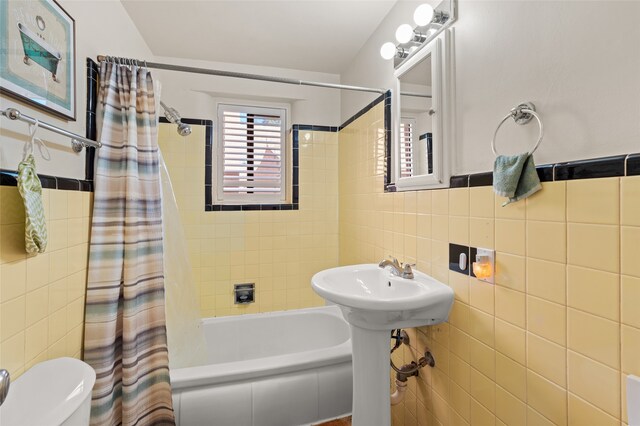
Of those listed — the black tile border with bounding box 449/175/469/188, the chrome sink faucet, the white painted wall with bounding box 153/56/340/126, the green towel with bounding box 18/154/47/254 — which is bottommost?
the chrome sink faucet

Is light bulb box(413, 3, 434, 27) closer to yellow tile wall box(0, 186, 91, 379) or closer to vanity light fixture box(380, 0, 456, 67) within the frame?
vanity light fixture box(380, 0, 456, 67)

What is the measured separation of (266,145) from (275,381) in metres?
1.81

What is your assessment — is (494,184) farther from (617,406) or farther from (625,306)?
(617,406)

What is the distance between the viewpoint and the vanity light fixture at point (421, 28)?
3.92 ft

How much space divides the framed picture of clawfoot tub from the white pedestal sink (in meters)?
1.20

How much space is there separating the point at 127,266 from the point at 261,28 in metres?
1.63

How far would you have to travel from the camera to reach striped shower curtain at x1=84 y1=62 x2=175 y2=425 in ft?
4.12

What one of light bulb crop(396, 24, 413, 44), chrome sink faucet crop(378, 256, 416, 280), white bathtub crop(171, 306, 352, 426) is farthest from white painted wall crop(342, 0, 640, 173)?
white bathtub crop(171, 306, 352, 426)

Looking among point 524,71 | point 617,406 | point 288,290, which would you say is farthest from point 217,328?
point 524,71

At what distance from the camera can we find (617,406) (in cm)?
67

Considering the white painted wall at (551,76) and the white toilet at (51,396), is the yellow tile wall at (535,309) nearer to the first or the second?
the white painted wall at (551,76)

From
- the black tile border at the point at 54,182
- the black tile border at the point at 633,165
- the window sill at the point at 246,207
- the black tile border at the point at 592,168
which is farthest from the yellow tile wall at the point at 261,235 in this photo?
the black tile border at the point at 633,165

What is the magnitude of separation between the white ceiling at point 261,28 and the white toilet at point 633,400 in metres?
1.87

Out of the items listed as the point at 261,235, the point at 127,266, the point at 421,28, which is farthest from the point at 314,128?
the point at 127,266
